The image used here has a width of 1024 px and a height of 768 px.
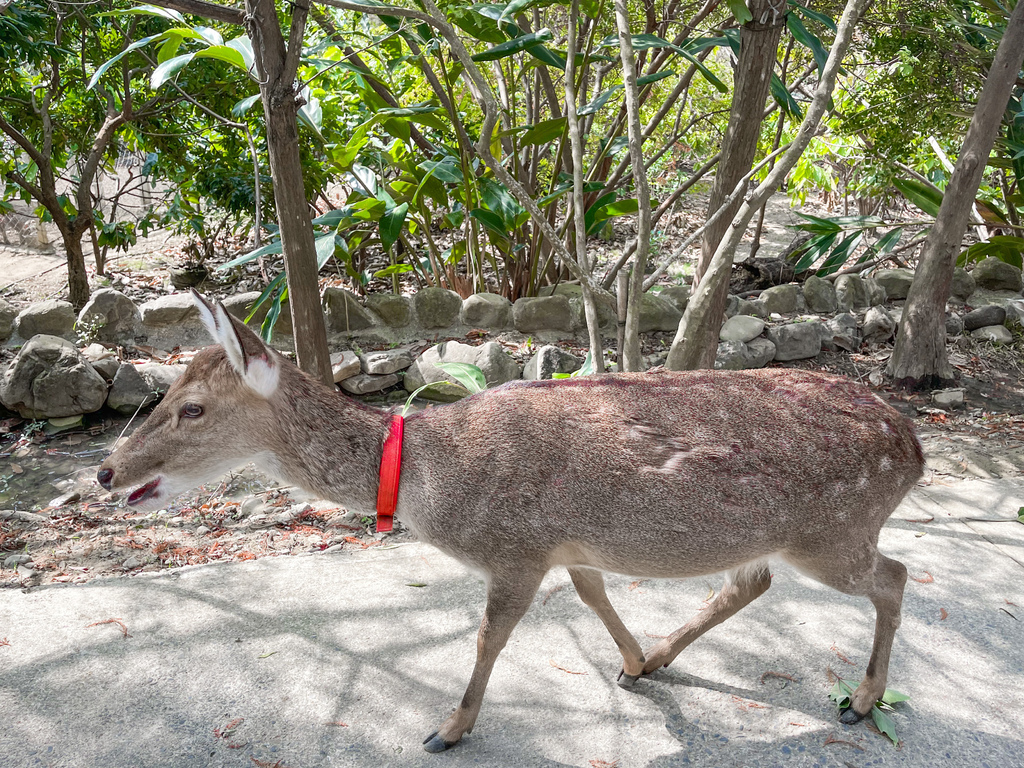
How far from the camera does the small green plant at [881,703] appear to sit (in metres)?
2.70

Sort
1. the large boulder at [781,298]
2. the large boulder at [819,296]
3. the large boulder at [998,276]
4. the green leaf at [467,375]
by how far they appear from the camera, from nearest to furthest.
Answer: the green leaf at [467,375] < the large boulder at [781,298] < the large boulder at [819,296] < the large boulder at [998,276]

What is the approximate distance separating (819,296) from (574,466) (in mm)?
5687

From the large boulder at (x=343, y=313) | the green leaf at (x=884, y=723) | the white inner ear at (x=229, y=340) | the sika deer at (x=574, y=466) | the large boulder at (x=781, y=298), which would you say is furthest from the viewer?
the large boulder at (x=781, y=298)

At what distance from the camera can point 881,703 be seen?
2.82m

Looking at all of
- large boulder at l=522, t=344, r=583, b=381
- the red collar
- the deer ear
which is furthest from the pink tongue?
large boulder at l=522, t=344, r=583, b=381

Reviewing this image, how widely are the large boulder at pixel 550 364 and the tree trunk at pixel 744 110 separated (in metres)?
1.16

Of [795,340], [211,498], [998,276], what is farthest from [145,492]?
[998,276]

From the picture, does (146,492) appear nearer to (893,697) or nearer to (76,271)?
(893,697)

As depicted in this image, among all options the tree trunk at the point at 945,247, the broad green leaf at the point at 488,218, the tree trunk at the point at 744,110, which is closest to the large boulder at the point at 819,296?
the tree trunk at the point at 945,247

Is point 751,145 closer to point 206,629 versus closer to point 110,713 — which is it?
point 206,629

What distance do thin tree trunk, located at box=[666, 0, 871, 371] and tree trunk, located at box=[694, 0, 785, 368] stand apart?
150 millimetres

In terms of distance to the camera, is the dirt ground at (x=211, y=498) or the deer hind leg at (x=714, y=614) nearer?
the deer hind leg at (x=714, y=614)

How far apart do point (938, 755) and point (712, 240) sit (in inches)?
118

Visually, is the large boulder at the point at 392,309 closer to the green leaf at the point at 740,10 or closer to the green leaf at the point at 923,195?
the green leaf at the point at 740,10
